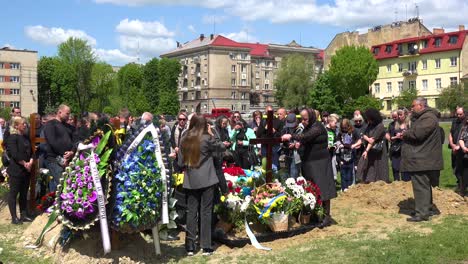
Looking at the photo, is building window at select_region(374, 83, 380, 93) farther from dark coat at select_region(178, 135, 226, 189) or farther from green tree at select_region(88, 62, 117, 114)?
dark coat at select_region(178, 135, 226, 189)

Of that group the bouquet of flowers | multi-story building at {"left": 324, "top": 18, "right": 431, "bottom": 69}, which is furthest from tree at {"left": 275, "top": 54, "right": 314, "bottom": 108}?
the bouquet of flowers

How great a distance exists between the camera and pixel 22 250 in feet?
26.3

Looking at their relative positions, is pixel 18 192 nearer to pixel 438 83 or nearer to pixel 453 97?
pixel 453 97

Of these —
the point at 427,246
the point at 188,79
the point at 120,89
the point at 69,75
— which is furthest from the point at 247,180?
the point at 188,79

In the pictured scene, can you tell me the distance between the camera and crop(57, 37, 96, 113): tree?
8644cm

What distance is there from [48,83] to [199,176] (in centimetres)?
9160

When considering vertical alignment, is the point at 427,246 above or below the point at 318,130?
below

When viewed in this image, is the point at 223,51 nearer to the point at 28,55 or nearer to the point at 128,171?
the point at 28,55

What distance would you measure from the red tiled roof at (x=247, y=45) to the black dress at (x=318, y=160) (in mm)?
101508

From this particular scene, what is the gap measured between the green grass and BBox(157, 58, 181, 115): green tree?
8707 centimetres

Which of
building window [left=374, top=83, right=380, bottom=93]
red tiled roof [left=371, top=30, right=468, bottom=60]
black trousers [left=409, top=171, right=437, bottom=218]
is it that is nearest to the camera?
black trousers [left=409, top=171, right=437, bottom=218]

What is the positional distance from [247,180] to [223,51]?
337 ft

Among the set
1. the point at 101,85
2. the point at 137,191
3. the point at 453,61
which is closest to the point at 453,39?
the point at 453,61

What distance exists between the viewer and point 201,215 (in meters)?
7.62
